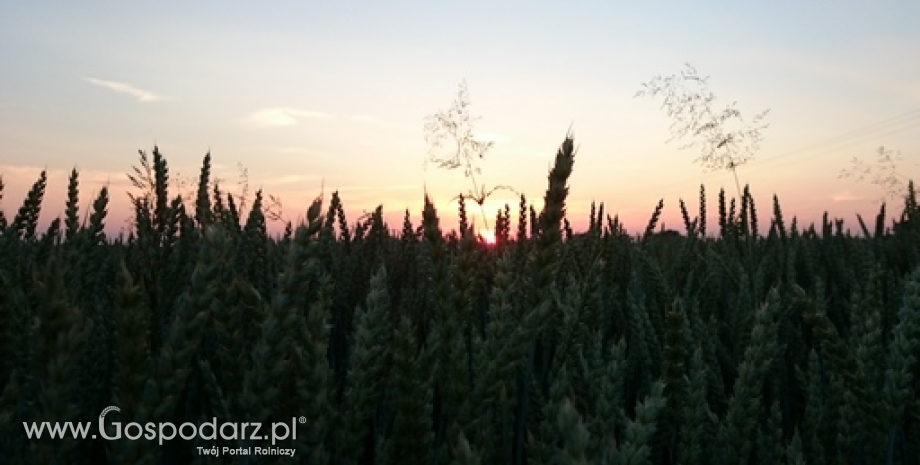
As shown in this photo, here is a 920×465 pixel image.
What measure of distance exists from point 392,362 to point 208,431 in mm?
392

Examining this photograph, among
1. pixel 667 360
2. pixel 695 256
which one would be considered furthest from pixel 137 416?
pixel 695 256

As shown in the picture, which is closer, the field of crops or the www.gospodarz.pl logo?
the www.gospodarz.pl logo

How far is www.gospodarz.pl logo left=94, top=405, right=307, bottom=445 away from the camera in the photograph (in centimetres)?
77

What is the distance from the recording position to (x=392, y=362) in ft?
5.12

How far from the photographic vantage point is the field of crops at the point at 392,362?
2.85ft

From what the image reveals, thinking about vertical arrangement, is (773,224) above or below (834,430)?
above

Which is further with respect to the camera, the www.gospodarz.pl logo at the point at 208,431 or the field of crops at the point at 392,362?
the field of crops at the point at 392,362

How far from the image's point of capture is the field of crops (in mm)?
867

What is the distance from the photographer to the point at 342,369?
2289 millimetres

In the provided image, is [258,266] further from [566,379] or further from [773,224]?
[773,224]

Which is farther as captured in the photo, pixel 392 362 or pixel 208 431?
pixel 392 362

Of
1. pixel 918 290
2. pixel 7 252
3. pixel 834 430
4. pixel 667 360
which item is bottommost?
pixel 834 430

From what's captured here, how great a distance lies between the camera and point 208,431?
1329mm

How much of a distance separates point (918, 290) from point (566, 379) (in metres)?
0.95
